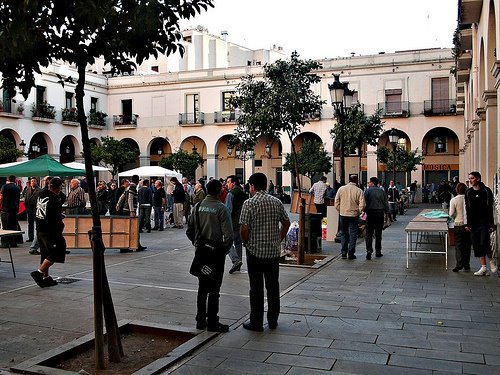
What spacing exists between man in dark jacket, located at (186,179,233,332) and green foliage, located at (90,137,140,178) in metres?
31.6

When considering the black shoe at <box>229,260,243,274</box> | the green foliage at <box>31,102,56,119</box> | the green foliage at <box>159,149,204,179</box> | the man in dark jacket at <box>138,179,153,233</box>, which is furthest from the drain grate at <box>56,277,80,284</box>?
the green foliage at <box>31,102,56,119</box>

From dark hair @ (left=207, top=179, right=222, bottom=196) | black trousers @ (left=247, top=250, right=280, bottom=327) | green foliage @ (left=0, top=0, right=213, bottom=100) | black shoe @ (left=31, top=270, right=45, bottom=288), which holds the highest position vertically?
green foliage @ (left=0, top=0, right=213, bottom=100)

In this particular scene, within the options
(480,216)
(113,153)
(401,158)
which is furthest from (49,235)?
(113,153)

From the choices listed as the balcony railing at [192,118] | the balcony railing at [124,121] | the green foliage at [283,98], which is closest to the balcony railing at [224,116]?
the balcony railing at [192,118]

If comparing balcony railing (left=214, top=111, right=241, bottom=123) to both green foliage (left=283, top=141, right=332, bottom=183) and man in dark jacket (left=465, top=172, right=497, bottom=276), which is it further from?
man in dark jacket (left=465, top=172, right=497, bottom=276)

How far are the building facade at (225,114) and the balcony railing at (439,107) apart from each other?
0.21 ft

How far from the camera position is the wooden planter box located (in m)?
11.9

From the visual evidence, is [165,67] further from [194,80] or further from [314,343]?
[314,343]

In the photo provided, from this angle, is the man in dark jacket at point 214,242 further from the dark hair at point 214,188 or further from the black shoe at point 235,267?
the black shoe at point 235,267

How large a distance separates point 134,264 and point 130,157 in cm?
2896

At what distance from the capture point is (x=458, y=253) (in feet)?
32.6

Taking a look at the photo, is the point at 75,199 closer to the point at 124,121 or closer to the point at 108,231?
the point at 108,231

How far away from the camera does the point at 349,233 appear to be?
1165cm

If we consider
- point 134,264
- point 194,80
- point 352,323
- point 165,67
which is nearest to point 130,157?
point 194,80
